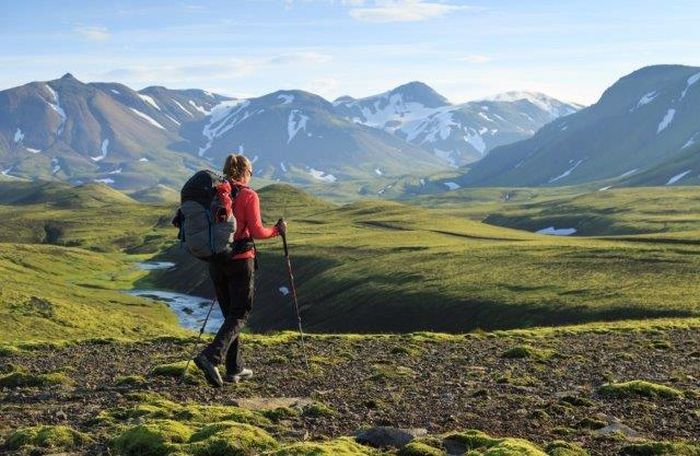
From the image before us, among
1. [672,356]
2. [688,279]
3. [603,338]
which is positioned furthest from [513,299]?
[672,356]

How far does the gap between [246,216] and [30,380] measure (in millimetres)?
8525

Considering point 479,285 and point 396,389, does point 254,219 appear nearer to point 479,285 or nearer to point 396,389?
point 396,389

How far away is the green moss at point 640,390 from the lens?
21.2 m

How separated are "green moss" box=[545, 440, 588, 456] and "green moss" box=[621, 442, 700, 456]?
102cm

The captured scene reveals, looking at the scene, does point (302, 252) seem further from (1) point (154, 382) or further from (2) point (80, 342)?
(1) point (154, 382)

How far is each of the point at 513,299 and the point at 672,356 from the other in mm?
50305

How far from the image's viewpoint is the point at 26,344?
103 ft

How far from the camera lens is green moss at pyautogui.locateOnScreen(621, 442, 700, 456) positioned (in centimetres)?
1531

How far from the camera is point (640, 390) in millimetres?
21453

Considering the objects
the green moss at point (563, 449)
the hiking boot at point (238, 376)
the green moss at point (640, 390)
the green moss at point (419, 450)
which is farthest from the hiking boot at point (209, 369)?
the green moss at point (640, 390)

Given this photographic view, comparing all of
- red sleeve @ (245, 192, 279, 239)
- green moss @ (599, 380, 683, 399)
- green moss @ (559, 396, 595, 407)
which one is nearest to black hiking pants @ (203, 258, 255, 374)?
red sleeve @ (245, 192, 279, 239)

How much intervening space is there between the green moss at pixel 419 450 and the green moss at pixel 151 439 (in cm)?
448

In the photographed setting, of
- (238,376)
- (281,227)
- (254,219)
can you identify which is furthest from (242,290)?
(238,376)

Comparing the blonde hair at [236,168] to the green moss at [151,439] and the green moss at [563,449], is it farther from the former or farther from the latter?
the green moss at [563,449]
